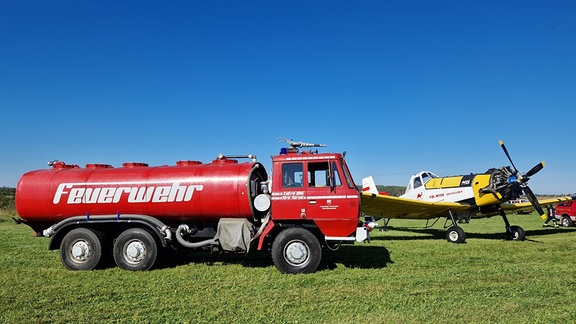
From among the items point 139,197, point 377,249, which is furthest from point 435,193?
point 139,197

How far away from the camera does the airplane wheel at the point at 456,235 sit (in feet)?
47.7

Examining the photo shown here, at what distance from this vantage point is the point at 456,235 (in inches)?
578

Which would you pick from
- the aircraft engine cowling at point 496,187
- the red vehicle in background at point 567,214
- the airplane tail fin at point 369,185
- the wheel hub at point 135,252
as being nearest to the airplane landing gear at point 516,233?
the aircraft engine cowling at point 496,187

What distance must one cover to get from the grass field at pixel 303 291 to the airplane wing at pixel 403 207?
13.5 feet

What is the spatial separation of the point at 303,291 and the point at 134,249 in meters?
4.64

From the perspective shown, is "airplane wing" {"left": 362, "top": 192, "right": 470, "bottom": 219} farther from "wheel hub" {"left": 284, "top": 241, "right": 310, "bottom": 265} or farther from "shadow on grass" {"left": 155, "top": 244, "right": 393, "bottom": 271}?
"wheel hub" {"left": 284, "top": 241, "right": 310, "bottom": 265}

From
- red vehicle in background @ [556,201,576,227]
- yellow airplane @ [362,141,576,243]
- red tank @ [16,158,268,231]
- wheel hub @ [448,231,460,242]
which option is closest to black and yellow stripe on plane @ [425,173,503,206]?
yellow airplane @ [362,141,576,243]

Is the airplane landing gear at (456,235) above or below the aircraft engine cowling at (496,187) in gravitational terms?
below

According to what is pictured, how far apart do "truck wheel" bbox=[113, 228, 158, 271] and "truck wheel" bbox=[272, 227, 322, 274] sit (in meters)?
3.06

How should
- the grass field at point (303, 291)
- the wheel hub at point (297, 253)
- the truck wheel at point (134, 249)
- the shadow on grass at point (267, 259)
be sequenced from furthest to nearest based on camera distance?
the shadow on grass at point (267, 259), the truck wheel at point (134, 249), the wheel hub at point (297, 253), the grass field at point (303, 291)

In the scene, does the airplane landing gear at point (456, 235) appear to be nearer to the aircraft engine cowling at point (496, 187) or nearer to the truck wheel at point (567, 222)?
the aircraft engine cowling at point (496, 187)

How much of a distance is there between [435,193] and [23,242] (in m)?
17.8

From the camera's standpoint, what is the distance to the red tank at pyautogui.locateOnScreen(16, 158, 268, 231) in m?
8.96

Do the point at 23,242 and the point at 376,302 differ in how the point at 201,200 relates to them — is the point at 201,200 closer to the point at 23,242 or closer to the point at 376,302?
the point at 376,302
